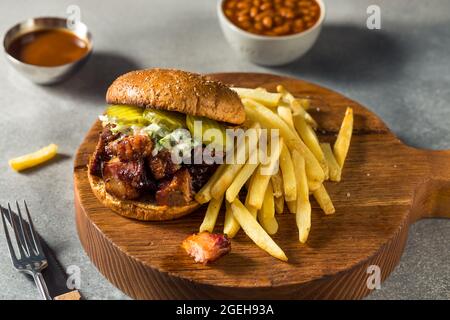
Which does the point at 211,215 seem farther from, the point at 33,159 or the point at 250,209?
the point at 33,159

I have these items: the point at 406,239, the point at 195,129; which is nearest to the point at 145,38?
the point at 195,129

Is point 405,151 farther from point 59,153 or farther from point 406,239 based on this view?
point 59,153

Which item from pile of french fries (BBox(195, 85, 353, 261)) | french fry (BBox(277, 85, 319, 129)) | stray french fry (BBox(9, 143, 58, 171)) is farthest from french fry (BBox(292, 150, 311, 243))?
stray french fry (BBox(9, 143, 58, 171))

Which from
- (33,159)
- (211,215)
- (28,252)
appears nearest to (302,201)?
(211,215)

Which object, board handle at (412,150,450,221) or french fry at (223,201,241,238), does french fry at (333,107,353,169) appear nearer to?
board handle at (412,150,450,221)

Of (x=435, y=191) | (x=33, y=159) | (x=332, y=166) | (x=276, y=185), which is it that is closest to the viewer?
(x=276, y=185)

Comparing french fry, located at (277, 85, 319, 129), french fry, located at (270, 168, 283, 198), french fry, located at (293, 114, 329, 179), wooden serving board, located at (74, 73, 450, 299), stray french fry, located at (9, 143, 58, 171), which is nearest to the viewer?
wooden serving board, located at (74, 73, 450, 299)

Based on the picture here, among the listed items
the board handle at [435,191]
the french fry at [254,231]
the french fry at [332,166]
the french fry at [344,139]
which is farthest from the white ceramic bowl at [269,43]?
the french fry at [254,231]
